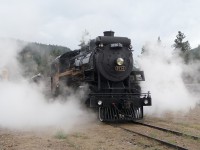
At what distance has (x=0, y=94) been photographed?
18188 millimetres

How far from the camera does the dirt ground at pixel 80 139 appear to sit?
32.1ft

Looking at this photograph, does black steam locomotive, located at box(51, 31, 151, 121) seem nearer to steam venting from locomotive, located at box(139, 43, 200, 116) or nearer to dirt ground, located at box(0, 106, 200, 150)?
dirt ground, located at box(0, 106, 200, 150)

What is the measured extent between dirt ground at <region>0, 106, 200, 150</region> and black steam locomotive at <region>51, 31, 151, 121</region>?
1.60 m

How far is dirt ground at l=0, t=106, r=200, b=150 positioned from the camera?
9.77 meters

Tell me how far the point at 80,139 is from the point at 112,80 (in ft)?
16.4

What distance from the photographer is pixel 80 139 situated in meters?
11.1

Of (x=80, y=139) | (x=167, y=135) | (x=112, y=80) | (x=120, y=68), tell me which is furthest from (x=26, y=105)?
(x=167, y=135)

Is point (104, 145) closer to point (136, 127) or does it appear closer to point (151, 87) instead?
point (136, 127)

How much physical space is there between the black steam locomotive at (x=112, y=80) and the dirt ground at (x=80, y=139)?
1.60 metres

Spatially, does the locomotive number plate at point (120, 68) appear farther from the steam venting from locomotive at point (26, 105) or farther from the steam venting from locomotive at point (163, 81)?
the steam venting from locomotive at point (163, 81)

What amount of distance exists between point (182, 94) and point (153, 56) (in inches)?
134

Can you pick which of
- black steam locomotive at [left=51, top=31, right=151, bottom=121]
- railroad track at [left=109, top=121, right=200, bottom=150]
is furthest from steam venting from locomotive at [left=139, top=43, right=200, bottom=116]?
railroad track at [left=109, top=121, right=200, bottom=150]

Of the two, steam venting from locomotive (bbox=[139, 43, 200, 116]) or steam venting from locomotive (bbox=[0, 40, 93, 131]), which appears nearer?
steam venting from locomotive (bbox=[0, 40, 93, 131])

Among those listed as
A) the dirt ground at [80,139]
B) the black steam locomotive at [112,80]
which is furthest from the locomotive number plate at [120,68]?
the dirt ground at [80,139]
